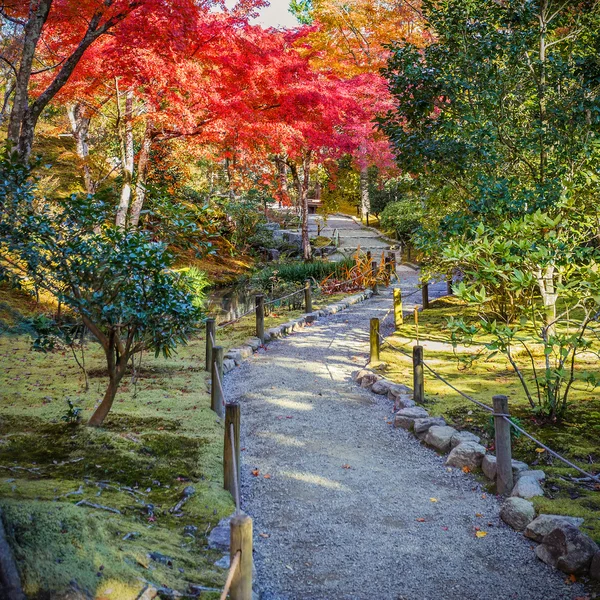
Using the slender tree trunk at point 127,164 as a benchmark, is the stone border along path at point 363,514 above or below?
below

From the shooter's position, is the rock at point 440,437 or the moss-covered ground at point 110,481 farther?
A: the rock at point 440,437

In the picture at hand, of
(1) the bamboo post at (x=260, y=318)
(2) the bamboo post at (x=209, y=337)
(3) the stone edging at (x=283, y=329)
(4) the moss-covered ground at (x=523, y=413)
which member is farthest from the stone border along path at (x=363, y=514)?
(1) the bamboo post at (x=260, y=318)

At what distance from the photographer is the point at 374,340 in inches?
333

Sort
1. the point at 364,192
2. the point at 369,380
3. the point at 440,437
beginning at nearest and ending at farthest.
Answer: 1. the point at 440,437
2. the point at 369,380
3. the point at 364,192

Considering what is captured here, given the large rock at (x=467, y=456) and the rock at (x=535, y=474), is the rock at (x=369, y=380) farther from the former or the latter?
the rock at (x=535, y=474)

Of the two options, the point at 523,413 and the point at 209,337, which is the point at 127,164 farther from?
the point at 523,413

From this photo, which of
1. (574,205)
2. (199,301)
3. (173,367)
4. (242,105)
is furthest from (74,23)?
(574,205)

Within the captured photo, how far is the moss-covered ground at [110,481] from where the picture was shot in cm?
284

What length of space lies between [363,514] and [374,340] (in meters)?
4.14

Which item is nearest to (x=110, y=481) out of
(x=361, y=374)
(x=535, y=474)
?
(x=535, y=474)

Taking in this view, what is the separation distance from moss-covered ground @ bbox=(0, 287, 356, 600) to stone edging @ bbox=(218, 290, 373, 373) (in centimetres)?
103

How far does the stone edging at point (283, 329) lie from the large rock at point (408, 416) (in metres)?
3.18

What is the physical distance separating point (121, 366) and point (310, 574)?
2430 millimetres

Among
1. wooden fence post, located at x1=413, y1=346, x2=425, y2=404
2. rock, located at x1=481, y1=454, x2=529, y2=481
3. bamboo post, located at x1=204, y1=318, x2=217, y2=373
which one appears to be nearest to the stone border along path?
rock, located at x1=481, y1=454, x2=529, y2=481
